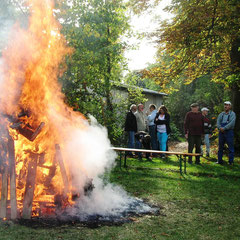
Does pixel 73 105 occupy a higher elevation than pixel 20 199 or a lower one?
higher

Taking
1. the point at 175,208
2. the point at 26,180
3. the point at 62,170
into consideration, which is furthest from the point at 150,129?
the point at 26,180

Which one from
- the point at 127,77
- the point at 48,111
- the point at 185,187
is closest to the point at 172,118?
the point at 127,77

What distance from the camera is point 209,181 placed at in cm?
767

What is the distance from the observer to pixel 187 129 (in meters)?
10.5

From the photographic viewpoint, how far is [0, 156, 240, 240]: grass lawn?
3.91 meters

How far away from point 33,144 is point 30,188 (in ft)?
2.97

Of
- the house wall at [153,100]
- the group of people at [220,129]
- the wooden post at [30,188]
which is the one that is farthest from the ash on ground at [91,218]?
the house wall at [153,100]

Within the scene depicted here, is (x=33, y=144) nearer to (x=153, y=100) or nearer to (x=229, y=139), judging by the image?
(x=229, y=139)

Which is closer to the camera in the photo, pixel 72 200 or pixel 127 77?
pixel 72 200

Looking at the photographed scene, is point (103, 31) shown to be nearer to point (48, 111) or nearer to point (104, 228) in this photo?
point (48, 111)

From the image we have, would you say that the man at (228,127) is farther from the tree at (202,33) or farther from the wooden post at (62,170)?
the wooden post at (62,170)

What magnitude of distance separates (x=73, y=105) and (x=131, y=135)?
2.85 meters

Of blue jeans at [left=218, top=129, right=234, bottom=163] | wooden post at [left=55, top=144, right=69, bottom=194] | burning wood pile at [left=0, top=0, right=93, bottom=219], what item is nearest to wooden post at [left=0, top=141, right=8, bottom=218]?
burning wood pile at [left=0, top=0, right=93, bottom=219]

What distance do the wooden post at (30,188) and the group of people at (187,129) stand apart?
669 cm
